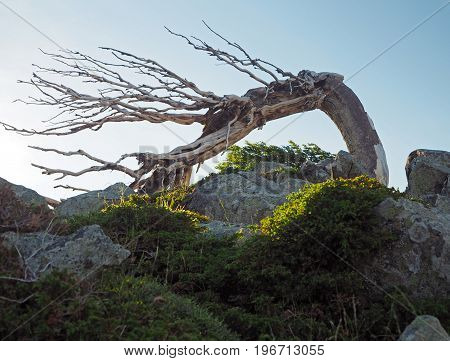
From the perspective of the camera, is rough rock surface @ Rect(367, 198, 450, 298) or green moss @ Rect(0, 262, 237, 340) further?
rough rock surface @ Rect(367, 198, 450, 298)

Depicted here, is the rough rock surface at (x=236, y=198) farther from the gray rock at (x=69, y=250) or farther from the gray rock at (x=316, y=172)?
the gray rock at (x=69, y=250)

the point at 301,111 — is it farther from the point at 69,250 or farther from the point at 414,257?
the point at 69,250

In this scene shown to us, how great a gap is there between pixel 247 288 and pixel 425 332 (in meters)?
2.49

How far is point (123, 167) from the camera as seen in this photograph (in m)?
13.5

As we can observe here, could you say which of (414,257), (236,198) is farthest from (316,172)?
(414,257)

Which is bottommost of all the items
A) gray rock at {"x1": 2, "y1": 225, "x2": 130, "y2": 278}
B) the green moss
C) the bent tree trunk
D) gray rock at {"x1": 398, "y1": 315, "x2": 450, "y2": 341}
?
the green moss

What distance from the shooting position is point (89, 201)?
11.7 m

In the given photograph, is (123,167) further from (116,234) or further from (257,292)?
(257,292)

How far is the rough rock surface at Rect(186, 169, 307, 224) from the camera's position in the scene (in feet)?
37.7

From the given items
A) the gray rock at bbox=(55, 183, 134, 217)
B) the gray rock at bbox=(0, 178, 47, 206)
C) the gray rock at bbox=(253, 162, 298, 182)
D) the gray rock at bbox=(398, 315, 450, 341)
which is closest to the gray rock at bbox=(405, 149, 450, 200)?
the gray rock at bbox=(253, 162, 298, 182)

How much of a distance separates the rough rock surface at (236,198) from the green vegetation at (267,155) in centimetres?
354

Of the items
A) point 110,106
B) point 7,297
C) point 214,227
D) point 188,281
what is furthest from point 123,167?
point 7,297

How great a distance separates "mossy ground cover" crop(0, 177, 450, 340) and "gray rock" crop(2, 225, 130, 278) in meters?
0.22

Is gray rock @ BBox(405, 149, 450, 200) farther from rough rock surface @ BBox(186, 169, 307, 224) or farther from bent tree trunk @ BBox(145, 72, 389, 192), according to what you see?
rough rock surface @ BBox(186, 169, 307, 224)
